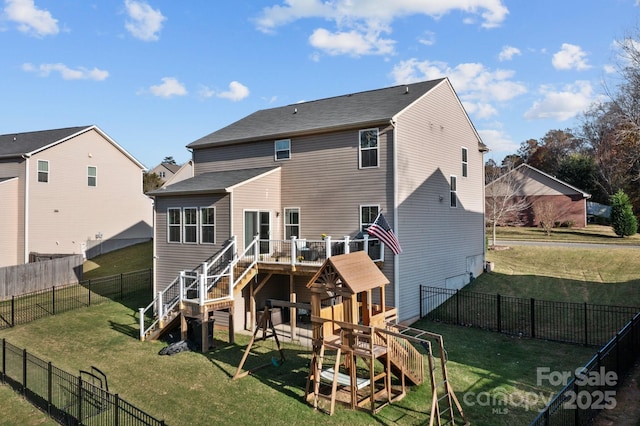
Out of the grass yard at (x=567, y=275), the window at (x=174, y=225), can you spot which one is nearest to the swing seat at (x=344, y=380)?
the window at (x=174, y=225)

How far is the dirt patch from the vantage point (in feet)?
27.7

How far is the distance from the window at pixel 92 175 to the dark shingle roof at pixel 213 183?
43.9 ft

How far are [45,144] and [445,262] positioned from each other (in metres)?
25.1

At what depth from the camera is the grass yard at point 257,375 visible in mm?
9188

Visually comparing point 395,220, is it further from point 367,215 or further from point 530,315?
point 530,315

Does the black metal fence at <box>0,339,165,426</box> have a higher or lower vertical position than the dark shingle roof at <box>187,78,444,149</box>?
lower

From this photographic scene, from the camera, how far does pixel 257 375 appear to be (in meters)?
11.6

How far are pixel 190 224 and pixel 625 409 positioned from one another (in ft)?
49.8

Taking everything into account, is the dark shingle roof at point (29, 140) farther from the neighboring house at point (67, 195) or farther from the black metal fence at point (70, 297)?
the black metal fence at point (70, 297)

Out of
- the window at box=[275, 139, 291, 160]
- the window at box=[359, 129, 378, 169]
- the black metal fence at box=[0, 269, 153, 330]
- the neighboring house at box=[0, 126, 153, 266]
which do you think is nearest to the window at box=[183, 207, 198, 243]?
the window at box=[275, 139, 291, 160]

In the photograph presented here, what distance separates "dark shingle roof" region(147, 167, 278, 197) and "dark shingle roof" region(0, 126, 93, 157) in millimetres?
13113

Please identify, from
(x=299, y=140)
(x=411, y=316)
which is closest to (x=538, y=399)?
(x=411, y=316)

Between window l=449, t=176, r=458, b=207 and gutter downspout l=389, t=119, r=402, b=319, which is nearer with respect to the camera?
gutter downspout l=389, t=119, r=402, b=319

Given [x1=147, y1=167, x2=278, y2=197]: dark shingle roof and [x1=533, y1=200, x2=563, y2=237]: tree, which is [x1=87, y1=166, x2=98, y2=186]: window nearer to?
[x1=147, y1=167, x2=278, y2=197]: dark shingle roof
